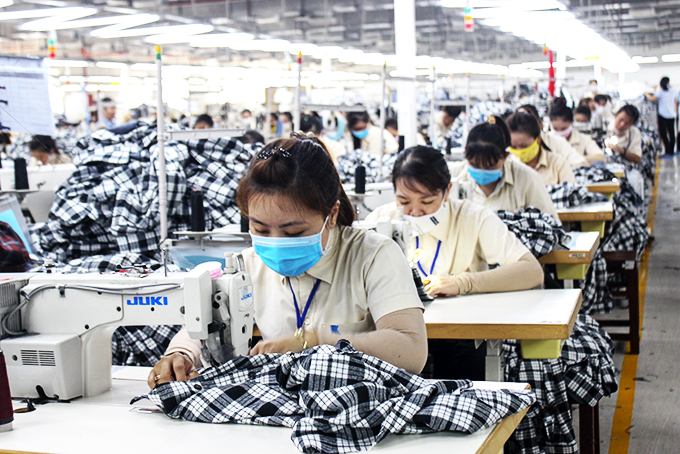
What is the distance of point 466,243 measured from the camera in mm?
2553

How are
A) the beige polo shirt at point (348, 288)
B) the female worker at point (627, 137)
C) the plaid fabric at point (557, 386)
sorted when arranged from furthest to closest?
the female worker at point (627, 137), the plaid fabric at point (557, 386), the beige polo shirt at point (348, 288)

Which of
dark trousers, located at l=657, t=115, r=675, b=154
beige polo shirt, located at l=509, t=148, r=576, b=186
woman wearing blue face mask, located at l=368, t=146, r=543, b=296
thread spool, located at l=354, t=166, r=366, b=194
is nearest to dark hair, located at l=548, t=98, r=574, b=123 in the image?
beige polo shirt, located at l=509, t=148, r=576, b=186

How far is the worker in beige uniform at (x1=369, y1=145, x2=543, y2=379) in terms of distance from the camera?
93.1 inches

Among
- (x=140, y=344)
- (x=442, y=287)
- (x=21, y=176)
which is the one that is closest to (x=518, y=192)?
(x=442, y=287)

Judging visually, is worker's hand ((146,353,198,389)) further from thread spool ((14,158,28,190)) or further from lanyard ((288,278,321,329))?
thread spool ((14,158,28,190))

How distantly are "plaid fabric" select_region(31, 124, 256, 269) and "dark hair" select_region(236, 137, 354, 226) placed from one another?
1.62 metres

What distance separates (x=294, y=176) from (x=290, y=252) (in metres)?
0.15

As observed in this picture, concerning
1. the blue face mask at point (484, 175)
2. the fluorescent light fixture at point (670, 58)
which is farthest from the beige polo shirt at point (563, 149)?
the fluorescent light fixture at point (670, 58)

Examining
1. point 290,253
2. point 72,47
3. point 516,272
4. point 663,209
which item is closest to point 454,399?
point 290,253

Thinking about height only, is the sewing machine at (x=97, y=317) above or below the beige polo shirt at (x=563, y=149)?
below

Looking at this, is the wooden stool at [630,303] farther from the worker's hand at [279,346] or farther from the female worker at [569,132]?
the worker's hand at [279,346]

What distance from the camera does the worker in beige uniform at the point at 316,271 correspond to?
59.6 inches

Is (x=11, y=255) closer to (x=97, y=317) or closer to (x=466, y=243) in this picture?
(x=97, y=317)

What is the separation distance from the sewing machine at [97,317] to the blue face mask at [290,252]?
0.08 meters
